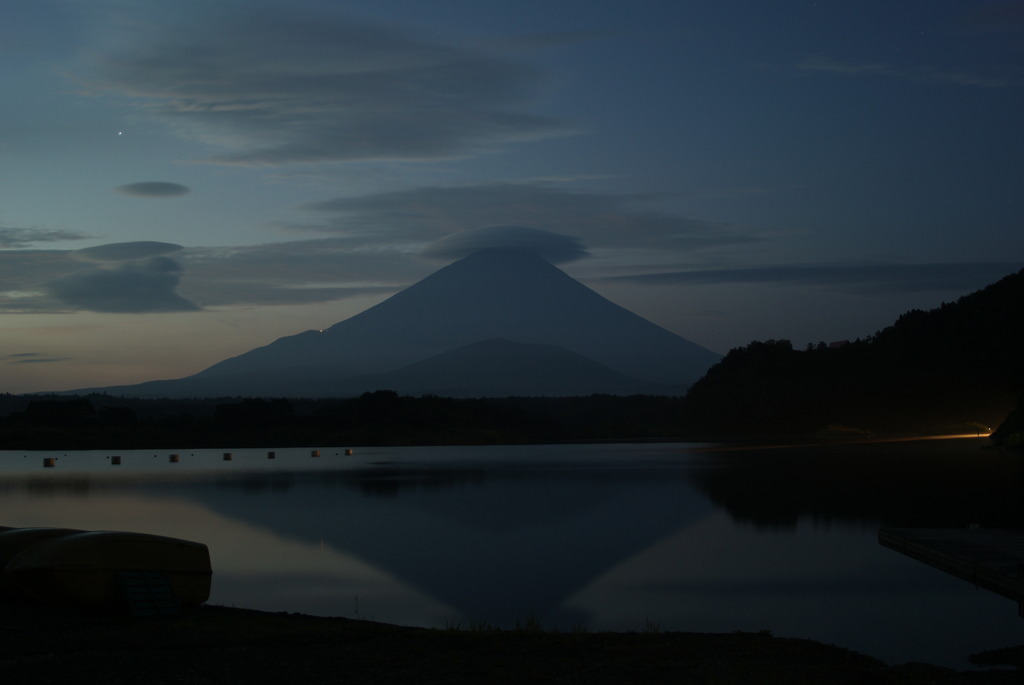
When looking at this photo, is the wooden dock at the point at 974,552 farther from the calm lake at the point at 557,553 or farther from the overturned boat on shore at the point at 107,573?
the overturned boat on shore at the point at 107,573

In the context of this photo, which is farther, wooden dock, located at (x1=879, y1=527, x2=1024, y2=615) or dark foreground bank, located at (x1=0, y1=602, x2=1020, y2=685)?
wooden dock, located at (x1=879, y1=527, x2=1024, y2=615)

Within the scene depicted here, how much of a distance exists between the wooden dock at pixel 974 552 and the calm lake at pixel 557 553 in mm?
178

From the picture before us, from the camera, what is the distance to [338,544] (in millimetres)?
17219

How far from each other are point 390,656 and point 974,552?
8.42m

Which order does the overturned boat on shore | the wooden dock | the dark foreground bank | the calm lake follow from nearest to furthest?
the dark foreground bank, the overturned boat on shore, the calm lake, the wooden dock

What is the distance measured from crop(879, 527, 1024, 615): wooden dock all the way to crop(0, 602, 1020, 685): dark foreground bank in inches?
152

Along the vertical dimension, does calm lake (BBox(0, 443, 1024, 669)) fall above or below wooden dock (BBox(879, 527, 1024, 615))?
below

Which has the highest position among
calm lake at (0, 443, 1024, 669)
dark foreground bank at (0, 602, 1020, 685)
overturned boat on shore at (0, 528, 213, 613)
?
overturned boat on shore at (0, 528, 213, 613)

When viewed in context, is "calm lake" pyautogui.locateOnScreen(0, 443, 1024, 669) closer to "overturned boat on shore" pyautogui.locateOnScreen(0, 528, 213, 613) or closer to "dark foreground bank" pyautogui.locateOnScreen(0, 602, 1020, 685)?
"dark foreground bank" pyautogui.locateOnScreen(0, 602, 1020, 685)

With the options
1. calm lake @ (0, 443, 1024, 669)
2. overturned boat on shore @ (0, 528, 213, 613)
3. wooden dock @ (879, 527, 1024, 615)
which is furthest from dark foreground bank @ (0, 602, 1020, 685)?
wooden dock @ (879, 527, 1024, 615)

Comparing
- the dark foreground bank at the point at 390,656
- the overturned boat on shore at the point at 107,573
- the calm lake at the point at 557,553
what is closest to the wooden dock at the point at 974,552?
the calm lake at the point at 557,553

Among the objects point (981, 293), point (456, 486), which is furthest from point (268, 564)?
point (981, 293)

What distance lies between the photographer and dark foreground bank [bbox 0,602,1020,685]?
7516mm

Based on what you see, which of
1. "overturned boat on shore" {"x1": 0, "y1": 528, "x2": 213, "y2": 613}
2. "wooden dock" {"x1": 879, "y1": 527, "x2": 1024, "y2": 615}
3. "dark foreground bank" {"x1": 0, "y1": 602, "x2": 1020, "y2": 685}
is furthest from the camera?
"wooden dock" {"x1": 879, "y1": 527, "x2": 1024, "y2": 615}
